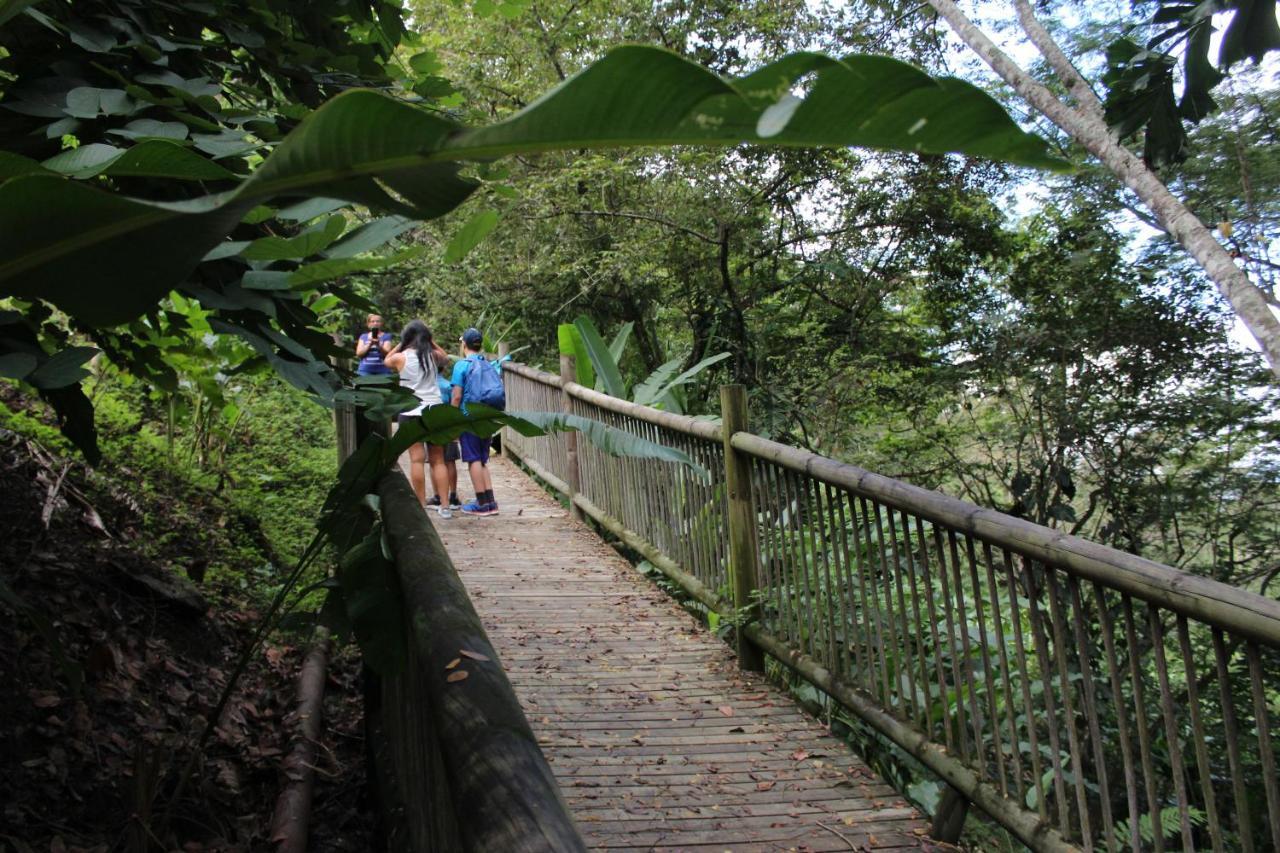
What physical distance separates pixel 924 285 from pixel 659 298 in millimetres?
3307

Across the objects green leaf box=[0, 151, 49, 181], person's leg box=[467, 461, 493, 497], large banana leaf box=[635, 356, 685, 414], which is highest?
large banana leaf box=[635, 356, 685, 414]

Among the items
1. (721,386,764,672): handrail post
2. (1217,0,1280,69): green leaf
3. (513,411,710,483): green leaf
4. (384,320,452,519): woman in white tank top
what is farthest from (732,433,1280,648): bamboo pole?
(384,320,452,519): woman in white tank top

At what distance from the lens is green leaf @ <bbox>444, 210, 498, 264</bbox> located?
1.34 meters

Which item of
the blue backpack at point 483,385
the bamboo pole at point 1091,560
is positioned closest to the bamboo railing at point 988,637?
the bamboo pole at point 1091,560

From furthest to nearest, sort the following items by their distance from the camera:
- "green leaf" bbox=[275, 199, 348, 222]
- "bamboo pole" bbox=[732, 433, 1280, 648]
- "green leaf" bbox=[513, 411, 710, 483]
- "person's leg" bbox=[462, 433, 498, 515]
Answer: "person's leg" bbox=[462, 433, 498, 515] < "green leaf" bbox=[513, 411, 710, 483] < "bamboo pole" bbox=[732, 433, 1280, 648] < "green leaf" bbox=[275, 199, 348, 222]

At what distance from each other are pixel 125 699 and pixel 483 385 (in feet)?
14.7

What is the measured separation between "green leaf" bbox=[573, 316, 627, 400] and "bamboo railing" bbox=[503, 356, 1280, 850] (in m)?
2.06

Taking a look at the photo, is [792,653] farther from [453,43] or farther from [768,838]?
[453,43]

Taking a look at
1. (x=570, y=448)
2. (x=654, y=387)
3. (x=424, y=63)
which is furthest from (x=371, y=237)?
(x=654, y=387)

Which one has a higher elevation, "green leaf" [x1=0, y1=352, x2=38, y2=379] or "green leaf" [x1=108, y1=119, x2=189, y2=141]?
"green leaf" [x1=108, y1=119, x2=189, y2=141]

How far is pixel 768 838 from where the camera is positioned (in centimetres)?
327

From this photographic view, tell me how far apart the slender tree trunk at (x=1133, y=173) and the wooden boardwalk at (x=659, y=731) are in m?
3.38

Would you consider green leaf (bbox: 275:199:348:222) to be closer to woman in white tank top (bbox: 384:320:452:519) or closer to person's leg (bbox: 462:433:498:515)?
woman in white tank top (bbox: 384:320:452:519)

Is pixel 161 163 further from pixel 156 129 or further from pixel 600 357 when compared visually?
pixel 600 357
